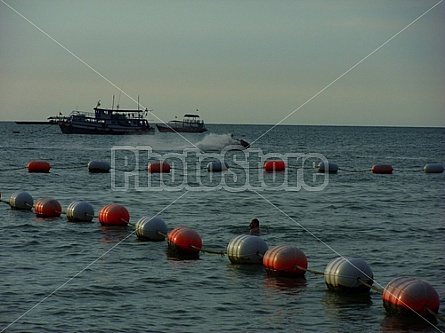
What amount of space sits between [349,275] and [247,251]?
14.5 feet

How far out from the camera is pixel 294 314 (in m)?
19.9

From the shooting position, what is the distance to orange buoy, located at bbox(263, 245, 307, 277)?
23031 millimetres

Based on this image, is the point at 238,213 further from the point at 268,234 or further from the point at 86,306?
the point at 86,306

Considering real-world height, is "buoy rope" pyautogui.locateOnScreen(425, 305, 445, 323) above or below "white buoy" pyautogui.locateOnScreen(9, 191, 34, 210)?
below

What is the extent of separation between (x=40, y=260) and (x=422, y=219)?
65.3 ft

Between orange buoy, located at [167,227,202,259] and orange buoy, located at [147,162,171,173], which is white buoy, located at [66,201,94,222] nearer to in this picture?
orange buoy, located at [167,227,202,259]

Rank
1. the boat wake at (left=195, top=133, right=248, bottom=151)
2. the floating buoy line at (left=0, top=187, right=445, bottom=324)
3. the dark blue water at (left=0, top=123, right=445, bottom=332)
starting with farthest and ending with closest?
the boat wake at (left=195, top=133, right=248, bottom=151), the dark blue water at (left=0, top=123, right=445, bottom=332), the floating buoy line at (left=0, top=187, right=445, bottom=324)

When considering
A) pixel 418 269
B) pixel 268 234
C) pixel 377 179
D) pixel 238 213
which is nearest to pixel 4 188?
pixel 238 213

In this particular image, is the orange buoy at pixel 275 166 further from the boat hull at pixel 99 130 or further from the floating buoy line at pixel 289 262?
the boat hull at pixel 99 130

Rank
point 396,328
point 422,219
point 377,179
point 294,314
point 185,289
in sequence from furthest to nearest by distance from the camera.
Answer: point 377,179 → point 422,219 → point 185,289 → point 294,314 → point 396,328

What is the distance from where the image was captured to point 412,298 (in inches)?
730

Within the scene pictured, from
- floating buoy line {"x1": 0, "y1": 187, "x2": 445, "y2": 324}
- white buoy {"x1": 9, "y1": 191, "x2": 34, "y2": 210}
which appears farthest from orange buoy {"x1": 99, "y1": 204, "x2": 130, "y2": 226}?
white buoy {"x1": 9, "y1": 191, "x2": 34, "y2": 210}

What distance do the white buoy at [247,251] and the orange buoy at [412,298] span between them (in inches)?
247

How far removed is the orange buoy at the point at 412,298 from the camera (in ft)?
60.7
